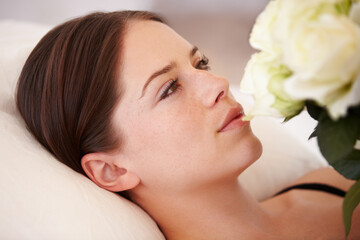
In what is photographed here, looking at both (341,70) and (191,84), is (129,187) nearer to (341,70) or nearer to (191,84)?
(191,84)

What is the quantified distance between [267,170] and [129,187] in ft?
2.10

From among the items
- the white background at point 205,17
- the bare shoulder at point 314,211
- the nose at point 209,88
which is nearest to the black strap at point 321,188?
the bare shoulder at point 314,211

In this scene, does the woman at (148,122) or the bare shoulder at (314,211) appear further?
the bare shoulder at (314,211)

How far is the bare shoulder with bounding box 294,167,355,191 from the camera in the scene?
120cm

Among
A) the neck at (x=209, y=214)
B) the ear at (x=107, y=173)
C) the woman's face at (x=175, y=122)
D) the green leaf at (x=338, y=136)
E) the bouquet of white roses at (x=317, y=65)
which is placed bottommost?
the neck at (x=209, y=214)

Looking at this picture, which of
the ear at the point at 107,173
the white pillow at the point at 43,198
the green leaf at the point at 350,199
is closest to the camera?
the green leaf at the point at 350,199

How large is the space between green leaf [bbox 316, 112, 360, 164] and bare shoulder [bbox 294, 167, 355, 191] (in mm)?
867

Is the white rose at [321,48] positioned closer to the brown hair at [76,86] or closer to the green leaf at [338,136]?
the green leaf at [338,136]

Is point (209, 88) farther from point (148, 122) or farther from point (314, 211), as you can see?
point (314, 211)

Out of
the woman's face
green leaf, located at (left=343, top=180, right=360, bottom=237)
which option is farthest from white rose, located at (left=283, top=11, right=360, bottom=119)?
the woman's face

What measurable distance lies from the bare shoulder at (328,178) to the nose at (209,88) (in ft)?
2.02

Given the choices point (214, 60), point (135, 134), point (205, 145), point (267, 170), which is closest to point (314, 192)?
point (267, 170)

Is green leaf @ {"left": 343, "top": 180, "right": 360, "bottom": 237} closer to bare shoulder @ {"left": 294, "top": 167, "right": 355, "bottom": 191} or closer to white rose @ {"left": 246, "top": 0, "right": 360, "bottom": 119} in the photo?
white rose @ {"left": 246, "top": 0, "right": 360, "bottom": 119}

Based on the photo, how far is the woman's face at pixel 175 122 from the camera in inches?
31.7
